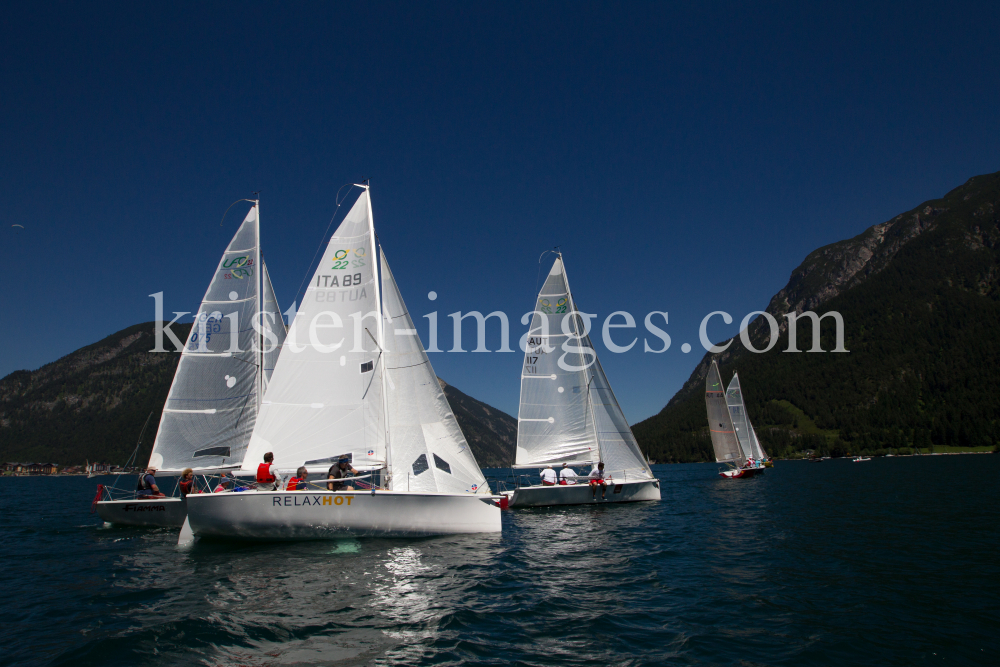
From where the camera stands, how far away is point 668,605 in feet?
33.6

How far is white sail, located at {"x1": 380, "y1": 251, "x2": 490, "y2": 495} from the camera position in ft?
58.8

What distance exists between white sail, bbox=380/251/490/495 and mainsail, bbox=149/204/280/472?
29.2ft

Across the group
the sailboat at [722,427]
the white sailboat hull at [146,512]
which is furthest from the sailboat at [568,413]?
the sailboat at [722,427]

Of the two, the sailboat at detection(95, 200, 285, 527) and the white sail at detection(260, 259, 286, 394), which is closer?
the sailboat at detection(95, 200, 285, 527)

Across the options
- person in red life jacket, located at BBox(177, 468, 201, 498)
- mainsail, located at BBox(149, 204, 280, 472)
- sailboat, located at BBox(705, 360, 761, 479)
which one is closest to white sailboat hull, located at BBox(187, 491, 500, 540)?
person in red life jacket, located at BBox(177, 468, 201, 498)

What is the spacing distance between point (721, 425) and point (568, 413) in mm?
39042

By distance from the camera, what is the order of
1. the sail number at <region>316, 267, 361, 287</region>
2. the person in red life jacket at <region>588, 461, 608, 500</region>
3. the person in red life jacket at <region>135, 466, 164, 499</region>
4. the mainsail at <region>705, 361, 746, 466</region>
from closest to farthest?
the sail number at <region>316, 267, 361, 287</region> → the person in red life jacket at <region>135, 466, 164, 499</region> → the person in red life jacket at <region>588, 461, 608, 500</region> → the mainsail at <region>705, 361, 746, 466</region>

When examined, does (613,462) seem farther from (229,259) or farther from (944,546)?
(229,259)

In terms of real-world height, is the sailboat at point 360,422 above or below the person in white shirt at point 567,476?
above

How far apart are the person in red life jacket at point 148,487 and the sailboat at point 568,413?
672 inches

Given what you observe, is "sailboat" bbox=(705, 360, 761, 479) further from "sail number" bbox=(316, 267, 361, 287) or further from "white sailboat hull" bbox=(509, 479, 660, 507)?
"sail number" bbox=(316, 267, 361, 287)

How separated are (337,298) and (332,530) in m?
8.02

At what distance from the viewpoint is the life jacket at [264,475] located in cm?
1667

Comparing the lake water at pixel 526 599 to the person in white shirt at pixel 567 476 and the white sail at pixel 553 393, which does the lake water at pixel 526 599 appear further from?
the white sail at pixel 553 393
